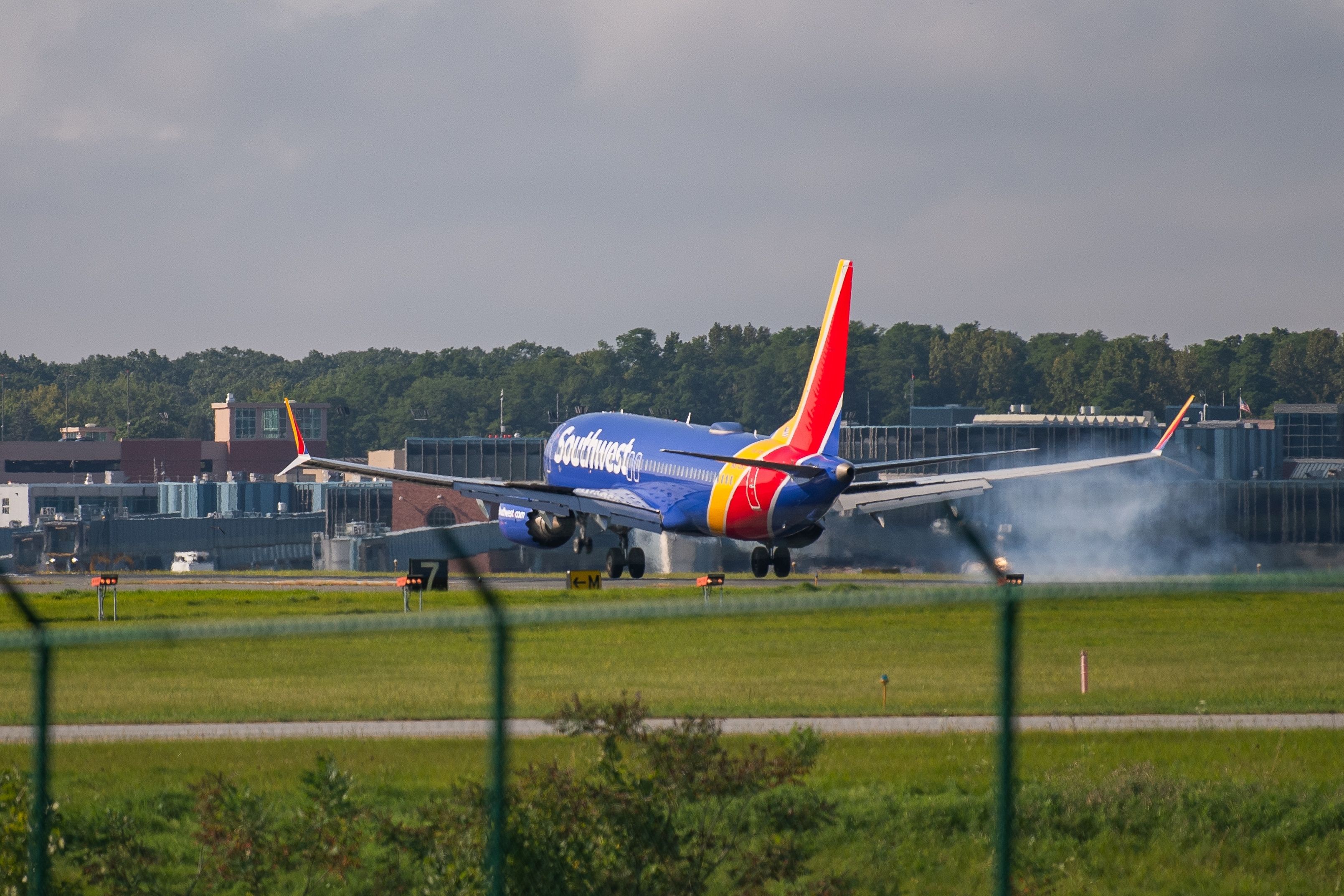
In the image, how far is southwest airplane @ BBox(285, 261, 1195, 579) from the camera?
5247 centimetres

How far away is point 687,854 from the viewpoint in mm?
10156

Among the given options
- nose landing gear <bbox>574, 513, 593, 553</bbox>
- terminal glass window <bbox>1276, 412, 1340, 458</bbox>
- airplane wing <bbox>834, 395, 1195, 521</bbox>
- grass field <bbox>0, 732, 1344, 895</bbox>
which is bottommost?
nose landing gear <bbox>574, 513, 593, 553</bbox>

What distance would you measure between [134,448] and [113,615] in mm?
150305

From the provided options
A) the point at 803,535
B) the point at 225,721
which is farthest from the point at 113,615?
the point at 225,721

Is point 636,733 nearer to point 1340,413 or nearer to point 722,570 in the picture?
point 722,570

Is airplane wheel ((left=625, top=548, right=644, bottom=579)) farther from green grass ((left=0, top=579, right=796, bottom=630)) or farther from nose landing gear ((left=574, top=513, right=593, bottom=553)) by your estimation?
nose landing gear ((left=574, top=513, right=593, bottom=553))

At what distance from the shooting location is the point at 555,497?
194ft

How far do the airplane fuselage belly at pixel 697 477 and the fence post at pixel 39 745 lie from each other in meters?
42.0

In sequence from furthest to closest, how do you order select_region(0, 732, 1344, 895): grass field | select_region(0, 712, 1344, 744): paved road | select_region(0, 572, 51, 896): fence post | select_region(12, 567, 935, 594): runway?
select_region(12, 567, 935, 594): runway → select_region(0, 712, 1344, 744): paved road → select_region(0, 732, 1344, 895): grass field → select_region(0, 572, 51, 896): fence post

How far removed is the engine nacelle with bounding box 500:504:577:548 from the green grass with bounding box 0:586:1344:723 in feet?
157

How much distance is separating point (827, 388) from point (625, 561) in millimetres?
13874

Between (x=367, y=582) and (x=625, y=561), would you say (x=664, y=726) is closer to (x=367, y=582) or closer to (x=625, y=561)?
(x=625, y=561)

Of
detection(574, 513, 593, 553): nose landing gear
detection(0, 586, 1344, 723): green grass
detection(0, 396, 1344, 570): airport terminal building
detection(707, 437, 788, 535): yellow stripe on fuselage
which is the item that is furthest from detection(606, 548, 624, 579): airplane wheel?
detection(0, 586, 1344, 723): green grass

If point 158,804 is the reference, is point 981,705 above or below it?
above
